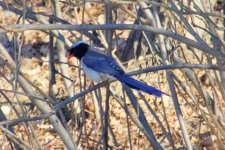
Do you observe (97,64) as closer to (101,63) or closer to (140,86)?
(101,63)

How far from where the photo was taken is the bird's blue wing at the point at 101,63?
4.00m

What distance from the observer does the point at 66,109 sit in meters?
6.04

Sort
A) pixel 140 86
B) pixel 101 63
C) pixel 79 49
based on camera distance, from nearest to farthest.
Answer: pixel 140 86, pixel 101 63, pixel 79 49

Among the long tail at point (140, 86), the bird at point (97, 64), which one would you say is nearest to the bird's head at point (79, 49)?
the bird at point (97, 64)

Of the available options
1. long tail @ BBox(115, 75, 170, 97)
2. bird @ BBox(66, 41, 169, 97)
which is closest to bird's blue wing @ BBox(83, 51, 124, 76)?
bird @ BBox(66, 41, 169, 97)

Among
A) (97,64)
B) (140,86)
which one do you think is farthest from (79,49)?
(140,86)

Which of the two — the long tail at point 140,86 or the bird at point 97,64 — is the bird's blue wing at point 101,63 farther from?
the long tail at point 140,86

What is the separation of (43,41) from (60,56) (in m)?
3.09

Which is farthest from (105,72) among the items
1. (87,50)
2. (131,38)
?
(131,38)

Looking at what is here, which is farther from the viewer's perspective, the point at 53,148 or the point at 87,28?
the point at 53,148

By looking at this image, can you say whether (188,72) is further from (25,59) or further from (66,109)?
(25,59)

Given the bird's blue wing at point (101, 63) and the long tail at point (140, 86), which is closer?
the long tail at point (140, 86)

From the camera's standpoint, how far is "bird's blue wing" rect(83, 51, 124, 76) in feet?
13.1

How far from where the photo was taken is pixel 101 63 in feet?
13.9
